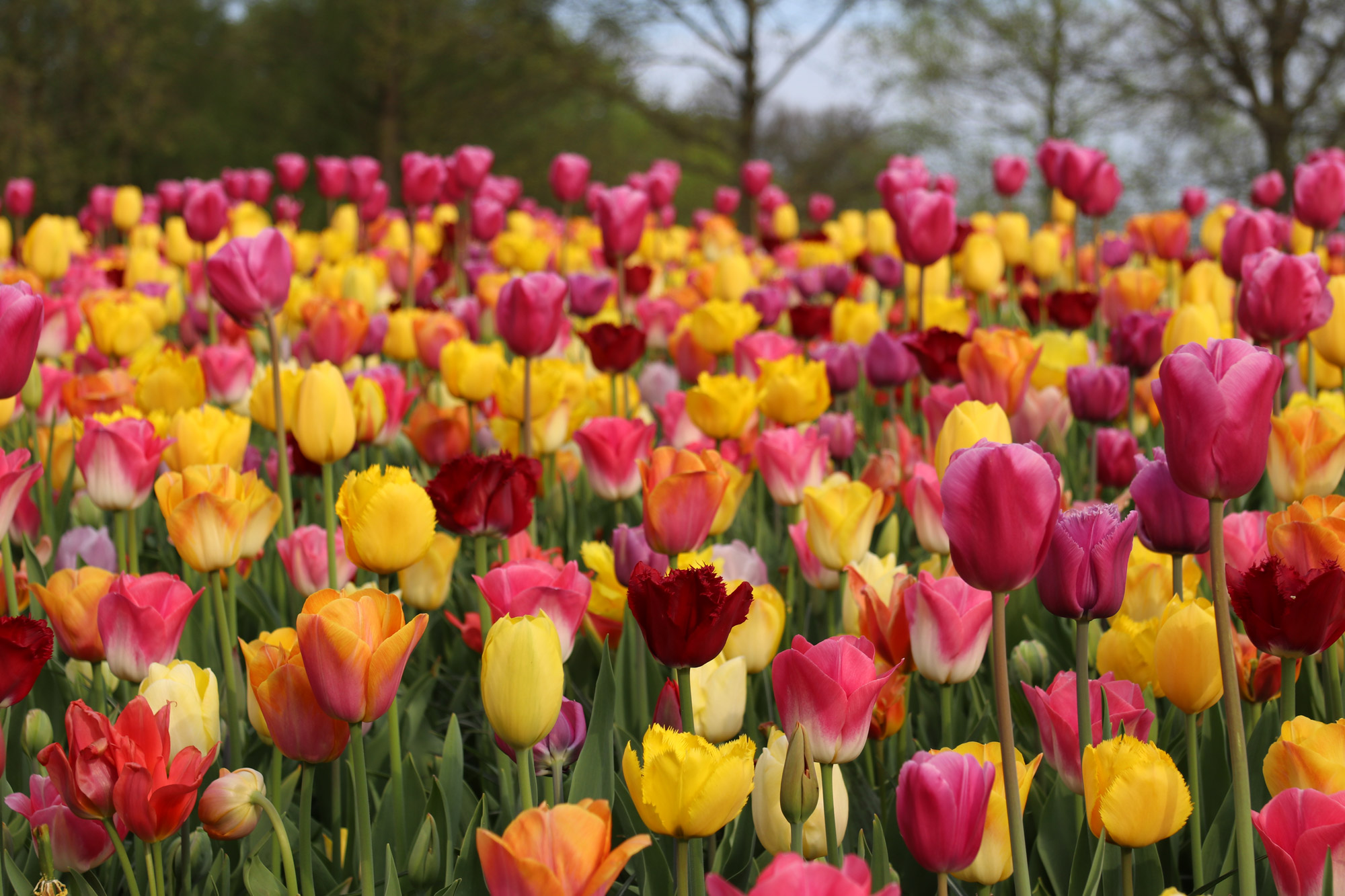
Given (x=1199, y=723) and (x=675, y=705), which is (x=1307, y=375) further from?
(x=675, y=705)

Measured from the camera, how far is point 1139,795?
109cm

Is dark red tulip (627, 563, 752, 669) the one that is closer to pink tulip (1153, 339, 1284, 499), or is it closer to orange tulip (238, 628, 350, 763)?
orange tulip (238, 628, 350, 763)

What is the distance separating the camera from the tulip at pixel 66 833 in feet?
4.15

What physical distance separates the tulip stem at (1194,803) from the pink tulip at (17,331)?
1502mm

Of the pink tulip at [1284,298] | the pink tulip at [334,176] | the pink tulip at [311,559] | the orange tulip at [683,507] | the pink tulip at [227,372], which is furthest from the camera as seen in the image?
the pink tulip at [334,176]

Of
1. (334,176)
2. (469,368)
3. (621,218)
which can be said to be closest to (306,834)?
(469,368)

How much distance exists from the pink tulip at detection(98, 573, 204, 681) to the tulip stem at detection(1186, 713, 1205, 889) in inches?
49.1

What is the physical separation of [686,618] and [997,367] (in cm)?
134

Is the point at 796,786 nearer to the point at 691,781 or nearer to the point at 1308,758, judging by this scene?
the point at 691,781

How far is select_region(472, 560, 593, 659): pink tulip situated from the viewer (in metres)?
1.38

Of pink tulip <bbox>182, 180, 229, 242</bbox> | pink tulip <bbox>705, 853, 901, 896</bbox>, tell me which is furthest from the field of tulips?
pink tulip <bbox>182, 180, 229, 242</bbox>

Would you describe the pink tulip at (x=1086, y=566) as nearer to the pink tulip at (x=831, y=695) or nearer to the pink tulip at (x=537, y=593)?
the pink tulip at (x=831, y=695)

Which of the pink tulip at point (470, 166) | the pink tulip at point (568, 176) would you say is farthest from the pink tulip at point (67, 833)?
the pink tulip at point (568, 176)

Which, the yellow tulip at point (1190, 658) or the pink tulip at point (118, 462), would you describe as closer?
the yellow tulip at point (1190, 658)
